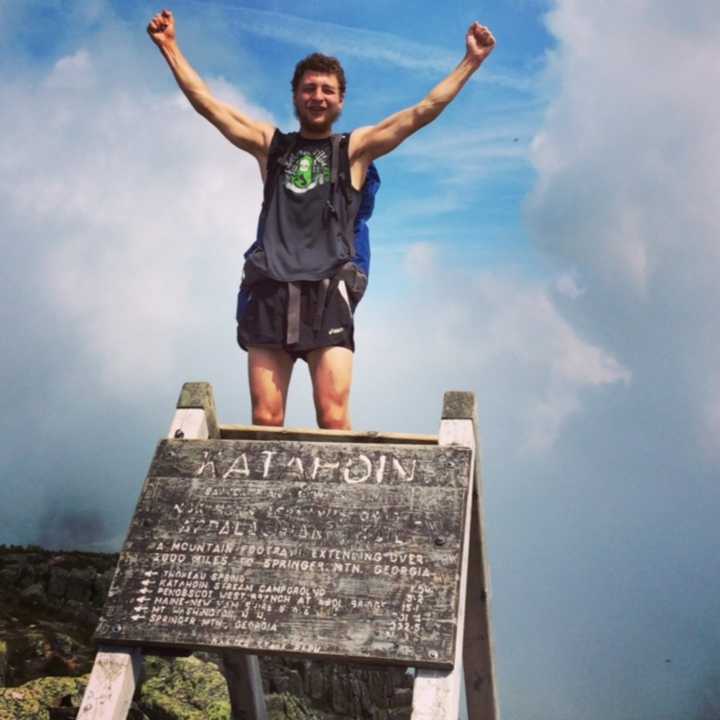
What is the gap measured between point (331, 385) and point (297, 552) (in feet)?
5.13

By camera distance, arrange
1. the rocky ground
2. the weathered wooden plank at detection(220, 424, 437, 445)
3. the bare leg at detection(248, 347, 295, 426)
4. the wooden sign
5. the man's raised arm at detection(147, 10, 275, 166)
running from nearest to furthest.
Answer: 1. the wooden sign
2. the weathered wooden plank at detection(220, 424, 437, 445)
3. the bare leg at detection(248, 347, 295, 426)
4. the man's raised arm at detection(147, 10, 275, 166)
5. the rocky ground

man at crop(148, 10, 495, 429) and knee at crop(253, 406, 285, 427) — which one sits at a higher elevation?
man at crop(148, 10, 495, 429)

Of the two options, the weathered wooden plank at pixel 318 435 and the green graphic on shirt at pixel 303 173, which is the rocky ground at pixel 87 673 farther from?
the green graphic on shirt at pixel 303 173

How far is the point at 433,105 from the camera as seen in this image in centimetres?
653

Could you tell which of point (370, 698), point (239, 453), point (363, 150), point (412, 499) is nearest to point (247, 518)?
point (239, 453)

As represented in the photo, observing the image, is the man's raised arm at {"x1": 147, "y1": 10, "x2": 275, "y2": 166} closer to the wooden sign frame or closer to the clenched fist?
the clenched fist

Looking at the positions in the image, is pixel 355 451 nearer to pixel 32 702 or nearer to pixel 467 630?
pixel 467 630

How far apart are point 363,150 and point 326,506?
2892mm

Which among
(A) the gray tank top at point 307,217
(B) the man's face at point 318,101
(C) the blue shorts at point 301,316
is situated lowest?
(C) the blue shorts at point 301,316

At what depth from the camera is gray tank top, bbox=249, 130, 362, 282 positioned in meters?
6.31

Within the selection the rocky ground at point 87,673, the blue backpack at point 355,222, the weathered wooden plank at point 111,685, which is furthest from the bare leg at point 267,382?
the rocky ground at point 87,673

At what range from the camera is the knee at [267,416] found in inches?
250

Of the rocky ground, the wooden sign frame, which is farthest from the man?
the rocky ground

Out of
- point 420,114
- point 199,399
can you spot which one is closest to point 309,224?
point 420,114
